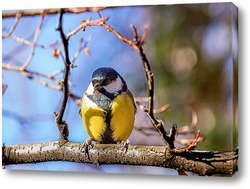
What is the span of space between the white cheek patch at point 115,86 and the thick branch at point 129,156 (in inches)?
10.4

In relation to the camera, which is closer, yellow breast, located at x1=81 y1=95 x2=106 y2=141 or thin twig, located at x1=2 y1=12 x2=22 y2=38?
yellow breast, located at x1=81 y1=95 x2=106 y2=141

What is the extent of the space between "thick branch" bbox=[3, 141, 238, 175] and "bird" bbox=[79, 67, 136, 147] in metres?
0.06

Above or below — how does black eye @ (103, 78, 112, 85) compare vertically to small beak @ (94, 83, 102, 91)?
above

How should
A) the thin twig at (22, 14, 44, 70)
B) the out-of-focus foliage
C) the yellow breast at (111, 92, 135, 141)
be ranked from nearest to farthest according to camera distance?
the out-of-focus foliage, the yellow breast at (111, 92, 135, 141), the thin twig at (22, 14, 44, 70)

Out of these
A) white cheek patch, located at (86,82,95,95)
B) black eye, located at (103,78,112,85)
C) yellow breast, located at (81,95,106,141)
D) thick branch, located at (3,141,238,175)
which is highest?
black eye, located at (103,78,112,85)

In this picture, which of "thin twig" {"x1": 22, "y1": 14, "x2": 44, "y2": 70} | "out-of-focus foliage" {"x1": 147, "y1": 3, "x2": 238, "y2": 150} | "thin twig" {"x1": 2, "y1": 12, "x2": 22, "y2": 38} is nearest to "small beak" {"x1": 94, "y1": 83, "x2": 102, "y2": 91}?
"out-of-focus foliage" {"x1": 147, "y1": 3, "x2": 238, "y2": 150}

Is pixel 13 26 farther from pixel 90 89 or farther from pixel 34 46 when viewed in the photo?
pixel 90 89

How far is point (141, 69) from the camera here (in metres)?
2.71

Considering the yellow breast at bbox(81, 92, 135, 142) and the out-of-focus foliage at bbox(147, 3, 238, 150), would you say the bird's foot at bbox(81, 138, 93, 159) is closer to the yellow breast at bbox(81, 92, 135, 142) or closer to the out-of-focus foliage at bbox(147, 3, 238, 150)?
the yellow breast at bbox(81, 92, 135, 142)

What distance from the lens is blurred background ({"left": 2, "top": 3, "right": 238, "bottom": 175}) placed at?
8.52ft

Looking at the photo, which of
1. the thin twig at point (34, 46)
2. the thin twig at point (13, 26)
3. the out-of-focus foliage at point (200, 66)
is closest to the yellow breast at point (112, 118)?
the out-of-focus foliage at point (200, 66)

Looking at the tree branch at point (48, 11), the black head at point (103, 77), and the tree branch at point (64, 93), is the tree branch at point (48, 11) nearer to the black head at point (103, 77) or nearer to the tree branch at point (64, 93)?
the tree branch at point (64, 93)

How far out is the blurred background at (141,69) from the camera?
8.52 ft

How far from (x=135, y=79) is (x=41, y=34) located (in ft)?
1.73
